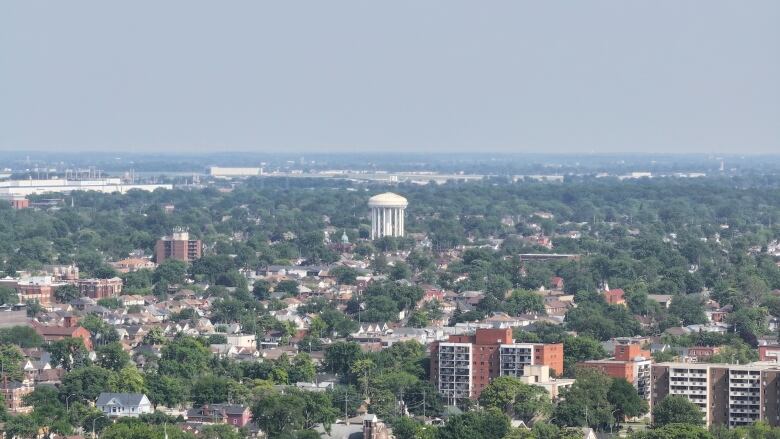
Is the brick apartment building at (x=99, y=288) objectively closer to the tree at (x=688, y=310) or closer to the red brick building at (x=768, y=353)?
the tree at (x=688, y=310)

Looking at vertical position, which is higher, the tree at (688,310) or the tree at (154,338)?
the tree at (154,338)

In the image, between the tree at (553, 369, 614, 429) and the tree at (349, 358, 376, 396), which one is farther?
the tree at (349, 358, 376, 396)

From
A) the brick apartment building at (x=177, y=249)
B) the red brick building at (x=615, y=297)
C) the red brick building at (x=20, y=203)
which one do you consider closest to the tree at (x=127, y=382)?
the red brick building at (x=615, y=297)

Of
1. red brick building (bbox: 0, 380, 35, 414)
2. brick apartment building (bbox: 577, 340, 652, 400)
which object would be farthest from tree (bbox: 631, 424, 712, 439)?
red brick building (bbox: 0, 380, 35, 414)

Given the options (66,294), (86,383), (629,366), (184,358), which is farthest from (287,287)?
(629,366)

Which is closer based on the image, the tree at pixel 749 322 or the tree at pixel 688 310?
the tree at pixel 749 322

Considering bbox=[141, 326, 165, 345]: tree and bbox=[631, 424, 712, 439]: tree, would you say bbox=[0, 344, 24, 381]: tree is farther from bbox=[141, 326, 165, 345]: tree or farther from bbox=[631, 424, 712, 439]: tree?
bbox=[631, 424, 712, 439]: tree
